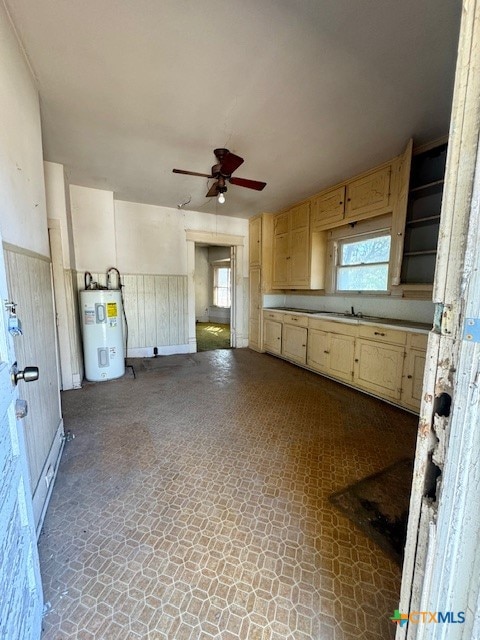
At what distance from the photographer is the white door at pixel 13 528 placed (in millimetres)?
688

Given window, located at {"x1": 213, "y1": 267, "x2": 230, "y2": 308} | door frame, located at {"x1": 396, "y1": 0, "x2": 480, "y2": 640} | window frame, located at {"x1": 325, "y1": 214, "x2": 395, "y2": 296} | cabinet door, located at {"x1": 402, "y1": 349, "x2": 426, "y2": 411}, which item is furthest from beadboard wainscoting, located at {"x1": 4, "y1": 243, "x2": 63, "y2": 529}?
window, located at {"x1": 213, "y1": 267, "x2": 230, "y2": 308}

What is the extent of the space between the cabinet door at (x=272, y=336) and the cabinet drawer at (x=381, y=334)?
1643 millimetres

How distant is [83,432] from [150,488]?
1.02m

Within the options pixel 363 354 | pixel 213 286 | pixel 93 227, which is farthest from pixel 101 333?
pixel 213 286

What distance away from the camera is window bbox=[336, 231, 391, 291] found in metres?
3.36

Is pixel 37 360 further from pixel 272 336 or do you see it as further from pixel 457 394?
pixel 272 336

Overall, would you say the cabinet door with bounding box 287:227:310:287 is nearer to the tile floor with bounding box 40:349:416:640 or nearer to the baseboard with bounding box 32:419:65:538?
the tile floor with bounding box 40:349:416:640

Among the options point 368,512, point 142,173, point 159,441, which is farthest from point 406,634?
point 142,173

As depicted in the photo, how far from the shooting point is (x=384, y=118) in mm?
2176

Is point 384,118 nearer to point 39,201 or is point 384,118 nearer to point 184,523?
point 39,201

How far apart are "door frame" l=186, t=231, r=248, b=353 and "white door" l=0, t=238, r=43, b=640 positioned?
406 centimetres

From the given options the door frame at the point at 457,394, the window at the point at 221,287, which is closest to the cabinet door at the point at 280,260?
the window at the point at 221,287

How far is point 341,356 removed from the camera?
3.37 meters

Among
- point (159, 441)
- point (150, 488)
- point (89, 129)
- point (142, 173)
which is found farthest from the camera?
point (142, 173)
